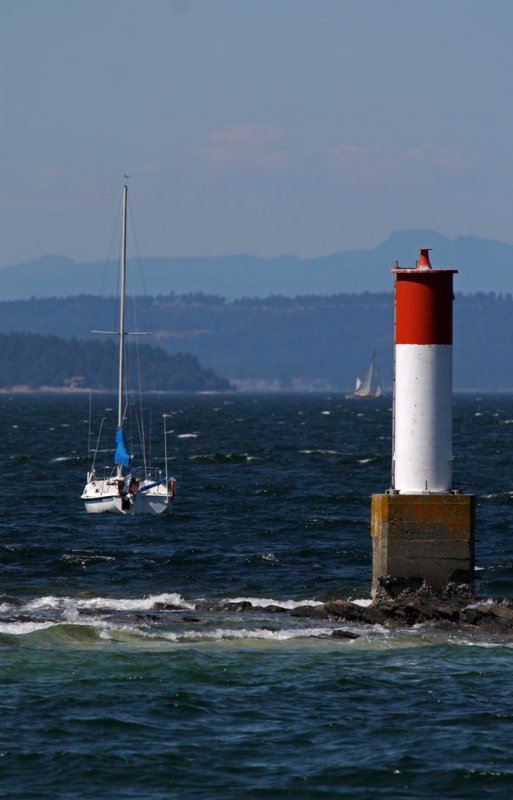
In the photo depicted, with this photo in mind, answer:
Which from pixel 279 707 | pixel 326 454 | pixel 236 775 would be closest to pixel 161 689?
pixel 279 707

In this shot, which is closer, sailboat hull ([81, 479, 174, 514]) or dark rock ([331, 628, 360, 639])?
dark rock ([331, 628, 360, 639])

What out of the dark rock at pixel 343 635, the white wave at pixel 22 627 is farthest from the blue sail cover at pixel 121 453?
the dark rock at pixel 343 635

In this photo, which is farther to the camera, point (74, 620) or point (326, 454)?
point (326, 454)

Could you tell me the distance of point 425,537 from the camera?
28516 mm

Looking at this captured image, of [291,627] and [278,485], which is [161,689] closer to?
[291,627]

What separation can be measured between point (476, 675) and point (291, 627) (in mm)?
4704

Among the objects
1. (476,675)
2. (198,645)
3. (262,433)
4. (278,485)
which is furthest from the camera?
(262,433)

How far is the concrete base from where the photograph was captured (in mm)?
Result: 28406

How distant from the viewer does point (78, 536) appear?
47.1 m

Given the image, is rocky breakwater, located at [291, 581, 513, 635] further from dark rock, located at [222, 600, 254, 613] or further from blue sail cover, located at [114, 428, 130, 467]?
blue sail cover, located at [114, 428, 130, 467]

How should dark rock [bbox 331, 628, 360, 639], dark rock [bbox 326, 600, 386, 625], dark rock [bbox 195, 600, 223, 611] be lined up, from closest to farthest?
dark rock [bbox 331, 628, 360, 639] < dark rock [bbox 326, 600, 386, 625] < dark rock [bbox 195, 600, 223, 611]

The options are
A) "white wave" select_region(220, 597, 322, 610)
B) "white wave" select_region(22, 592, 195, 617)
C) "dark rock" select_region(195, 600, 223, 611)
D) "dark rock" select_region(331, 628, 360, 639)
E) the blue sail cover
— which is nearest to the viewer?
"dark rock" select_region(331, 628, 360, 639)

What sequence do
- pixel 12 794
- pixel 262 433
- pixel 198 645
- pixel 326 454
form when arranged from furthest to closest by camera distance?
pixel 262 433 < pixel 326 454 < pixel 198 645 < pixel 12 794

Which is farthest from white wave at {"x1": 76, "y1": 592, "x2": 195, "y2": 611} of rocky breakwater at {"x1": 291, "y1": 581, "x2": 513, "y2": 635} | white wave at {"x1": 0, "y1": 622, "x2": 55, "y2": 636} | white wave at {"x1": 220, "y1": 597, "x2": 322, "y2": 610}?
rocky breakwater at {"x1": 291, "y1": 581, "x2": 513, "y2": 635}
